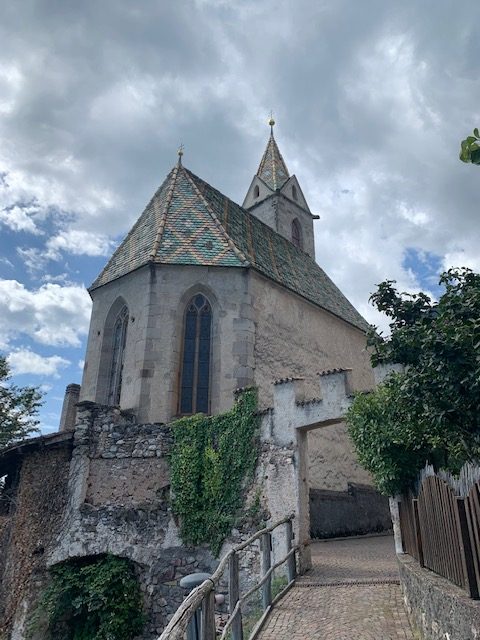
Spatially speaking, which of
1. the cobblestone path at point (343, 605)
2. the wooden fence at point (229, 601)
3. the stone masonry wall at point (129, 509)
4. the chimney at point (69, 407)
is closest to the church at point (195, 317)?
the stone masonry wall at point (129, 509)

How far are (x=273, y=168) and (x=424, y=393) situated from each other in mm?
26298

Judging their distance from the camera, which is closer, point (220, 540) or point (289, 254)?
point (220, 540)

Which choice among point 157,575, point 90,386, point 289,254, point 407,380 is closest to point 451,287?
point 407,380

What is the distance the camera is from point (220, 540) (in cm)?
1080

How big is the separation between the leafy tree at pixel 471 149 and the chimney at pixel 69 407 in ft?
60.9

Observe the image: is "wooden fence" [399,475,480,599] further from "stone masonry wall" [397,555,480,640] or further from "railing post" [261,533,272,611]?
"railing post" [261,533,272,611]

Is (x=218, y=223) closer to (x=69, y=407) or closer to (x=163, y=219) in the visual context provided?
(x=163, y=219)

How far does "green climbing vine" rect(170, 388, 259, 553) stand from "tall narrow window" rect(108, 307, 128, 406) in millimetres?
3978

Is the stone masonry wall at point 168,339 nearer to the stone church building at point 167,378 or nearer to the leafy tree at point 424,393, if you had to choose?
the stone church building at point 167,378

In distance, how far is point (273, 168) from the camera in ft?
102

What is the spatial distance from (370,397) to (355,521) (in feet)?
28.6

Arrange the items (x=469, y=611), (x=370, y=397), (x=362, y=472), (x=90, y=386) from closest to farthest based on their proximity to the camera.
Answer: (x=469, y=611) < (x=370, y=397) < (x=90, y=386) < (x=362, y=472)

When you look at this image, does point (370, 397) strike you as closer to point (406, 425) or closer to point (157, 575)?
point (406, 425)

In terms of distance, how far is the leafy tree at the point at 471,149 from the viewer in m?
2.95
